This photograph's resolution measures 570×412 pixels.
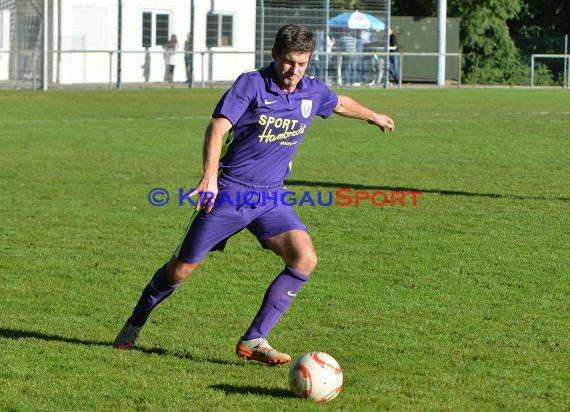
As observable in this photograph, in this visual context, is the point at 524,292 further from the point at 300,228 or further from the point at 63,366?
the point at 63,366

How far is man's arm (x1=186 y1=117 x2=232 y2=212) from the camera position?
5.94 meters

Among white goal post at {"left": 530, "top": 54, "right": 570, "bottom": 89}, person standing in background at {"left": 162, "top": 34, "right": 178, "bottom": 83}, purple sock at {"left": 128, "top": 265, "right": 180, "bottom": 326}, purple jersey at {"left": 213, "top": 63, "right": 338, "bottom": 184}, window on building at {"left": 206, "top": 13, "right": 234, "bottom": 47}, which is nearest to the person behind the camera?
purple jersey at {"left": 213, "top": 63, "right": 338, "bottom": 184}

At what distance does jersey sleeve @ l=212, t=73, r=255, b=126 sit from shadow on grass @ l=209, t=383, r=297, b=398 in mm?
1364

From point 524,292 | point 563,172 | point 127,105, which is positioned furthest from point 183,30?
point 524,292

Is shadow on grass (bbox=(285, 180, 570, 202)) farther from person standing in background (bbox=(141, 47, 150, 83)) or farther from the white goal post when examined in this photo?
the white goal post

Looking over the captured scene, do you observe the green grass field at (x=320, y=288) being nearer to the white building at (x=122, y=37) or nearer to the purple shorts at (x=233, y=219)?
the purple shorts at (x=233, y=219)

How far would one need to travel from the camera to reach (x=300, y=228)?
6.38 metres

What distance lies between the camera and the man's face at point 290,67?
601 centimetres

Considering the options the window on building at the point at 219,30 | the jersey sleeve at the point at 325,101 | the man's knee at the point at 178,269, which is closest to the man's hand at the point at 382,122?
the jersey sleeve at the point at 325,101

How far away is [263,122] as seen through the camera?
20.4 feet

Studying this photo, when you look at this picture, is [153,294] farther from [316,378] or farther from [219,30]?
[219,30]

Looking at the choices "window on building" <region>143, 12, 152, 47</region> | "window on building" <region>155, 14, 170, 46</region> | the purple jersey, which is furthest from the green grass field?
"window on building" <region>155, 14, 170, 46</region>

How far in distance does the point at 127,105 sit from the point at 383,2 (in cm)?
1544

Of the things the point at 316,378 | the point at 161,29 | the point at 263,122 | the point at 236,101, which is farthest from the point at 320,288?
the point at 161,29
